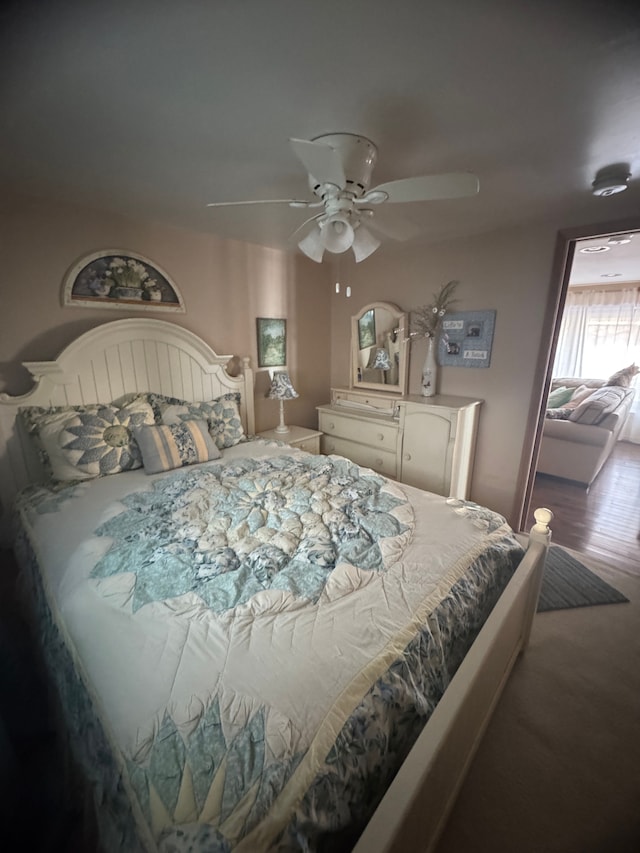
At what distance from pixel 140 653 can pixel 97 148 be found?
1.90 meters

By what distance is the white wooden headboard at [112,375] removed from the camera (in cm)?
196

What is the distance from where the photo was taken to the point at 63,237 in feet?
6.72

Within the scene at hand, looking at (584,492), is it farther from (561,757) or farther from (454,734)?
(454,734)

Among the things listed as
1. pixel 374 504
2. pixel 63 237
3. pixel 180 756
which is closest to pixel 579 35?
pixel 374 504

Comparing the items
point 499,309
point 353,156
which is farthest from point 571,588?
point 353,156

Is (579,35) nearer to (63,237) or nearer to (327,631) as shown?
(327,631)

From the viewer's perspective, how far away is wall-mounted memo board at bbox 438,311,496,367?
266 cm

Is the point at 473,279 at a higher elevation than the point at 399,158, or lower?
lower

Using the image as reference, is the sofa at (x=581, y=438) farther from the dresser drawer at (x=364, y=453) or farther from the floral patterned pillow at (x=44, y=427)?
the floral patterned pillow at (x=44, y=427)

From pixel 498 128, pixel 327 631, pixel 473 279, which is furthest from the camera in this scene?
pixel 473 279

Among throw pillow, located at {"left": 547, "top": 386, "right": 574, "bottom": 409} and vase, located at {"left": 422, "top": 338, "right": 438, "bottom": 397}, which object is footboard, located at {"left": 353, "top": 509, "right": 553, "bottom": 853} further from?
throw pillow, located at {"left": 547, "top": 386, "right": 574, "bottom": 409}

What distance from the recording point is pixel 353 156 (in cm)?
139

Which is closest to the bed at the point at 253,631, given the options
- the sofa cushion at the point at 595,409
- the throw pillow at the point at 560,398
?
the sofa cushion at the point at 595,409

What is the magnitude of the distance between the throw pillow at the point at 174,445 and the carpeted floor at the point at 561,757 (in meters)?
1.94
